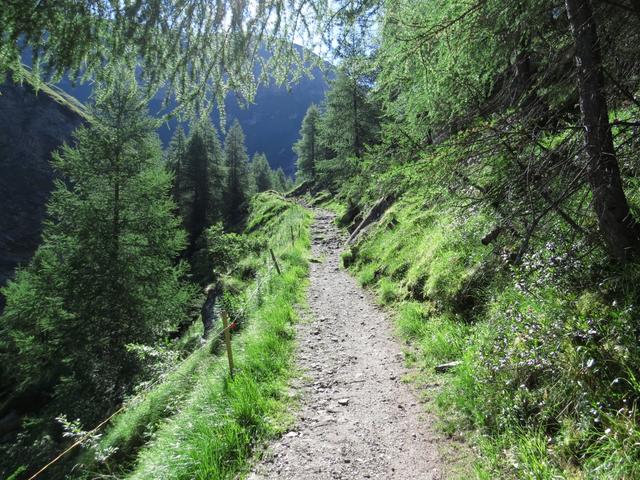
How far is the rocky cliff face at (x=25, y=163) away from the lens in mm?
65938

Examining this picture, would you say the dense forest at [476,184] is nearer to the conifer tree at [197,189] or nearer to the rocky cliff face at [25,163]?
the conifer tree at [197,189]

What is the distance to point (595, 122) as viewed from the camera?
133 inches

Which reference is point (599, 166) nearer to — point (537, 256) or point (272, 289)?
point (537, 256)

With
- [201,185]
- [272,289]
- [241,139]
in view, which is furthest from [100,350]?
[241,139]

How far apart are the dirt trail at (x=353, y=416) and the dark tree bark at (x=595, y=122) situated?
10.4ft

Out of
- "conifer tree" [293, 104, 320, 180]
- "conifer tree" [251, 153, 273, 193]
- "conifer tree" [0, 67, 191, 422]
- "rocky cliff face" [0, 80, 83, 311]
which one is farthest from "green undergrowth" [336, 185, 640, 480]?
"rocky cliff face" [0, 80, 83, 311]

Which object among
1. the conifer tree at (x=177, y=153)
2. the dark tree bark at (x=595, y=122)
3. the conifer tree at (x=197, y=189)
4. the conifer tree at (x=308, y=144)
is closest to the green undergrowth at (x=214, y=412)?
the dark tree bark at (x=595, y=122)

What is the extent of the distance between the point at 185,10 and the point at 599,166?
426 cm

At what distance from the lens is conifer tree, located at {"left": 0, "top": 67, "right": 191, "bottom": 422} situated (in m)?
12.4

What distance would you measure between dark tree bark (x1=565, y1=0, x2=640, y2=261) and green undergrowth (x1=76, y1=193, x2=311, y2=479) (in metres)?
4.59

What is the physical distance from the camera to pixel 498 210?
4.16 meters

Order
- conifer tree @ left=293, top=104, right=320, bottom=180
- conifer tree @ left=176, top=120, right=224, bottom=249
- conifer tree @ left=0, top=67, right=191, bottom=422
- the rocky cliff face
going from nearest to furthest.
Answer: conifer tree @ left=0, top=67, right=191, bottom=422 < conifer tree @ left=176, top=120, right=224, bottom=249 < conifer tree @ left=293, top=104, right=320, bottom=180 < the rocky cliff face

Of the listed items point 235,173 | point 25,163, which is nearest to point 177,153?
point 235,173

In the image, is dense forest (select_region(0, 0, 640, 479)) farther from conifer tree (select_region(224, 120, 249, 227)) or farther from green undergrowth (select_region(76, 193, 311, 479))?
conifer tree (select_region(224, 120, 249, 227))
